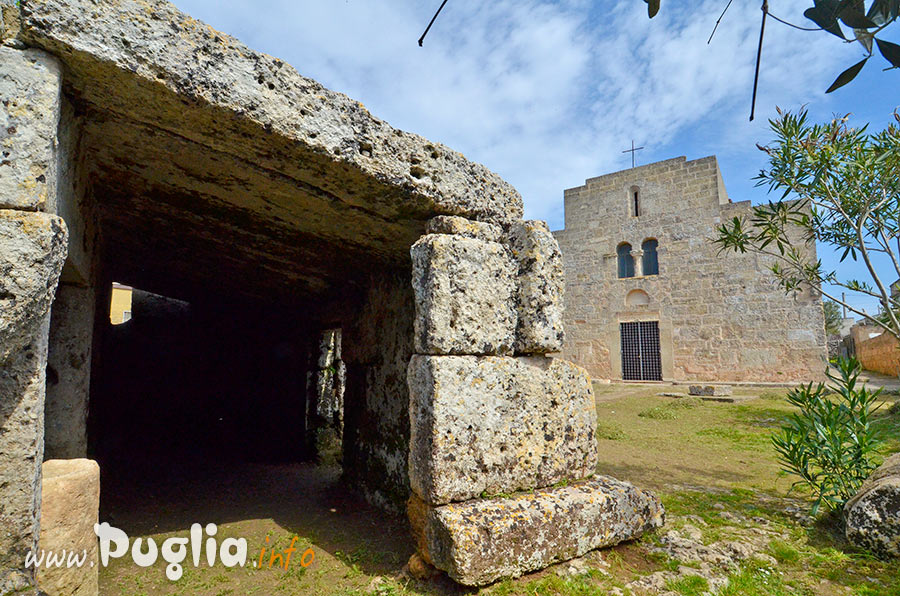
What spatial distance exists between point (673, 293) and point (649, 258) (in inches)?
57.4

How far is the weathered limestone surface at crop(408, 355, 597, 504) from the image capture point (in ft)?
8.63

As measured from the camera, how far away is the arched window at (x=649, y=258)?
16.6 meters

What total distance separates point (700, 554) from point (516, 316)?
178 centimetres

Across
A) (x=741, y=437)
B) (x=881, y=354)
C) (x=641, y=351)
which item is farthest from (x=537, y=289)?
(x=881, y=354)

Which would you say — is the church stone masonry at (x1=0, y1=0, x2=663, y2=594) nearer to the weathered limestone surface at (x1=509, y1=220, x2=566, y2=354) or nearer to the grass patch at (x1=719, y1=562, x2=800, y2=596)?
the weathered limestone surface at (x1=509, y1=220, x2=566, y2=354)

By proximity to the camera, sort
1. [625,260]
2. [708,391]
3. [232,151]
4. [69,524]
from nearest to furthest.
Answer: [69,524] < [232,151] < [708,391] < [625,260]

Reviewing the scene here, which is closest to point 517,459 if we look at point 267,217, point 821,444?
point 267,217

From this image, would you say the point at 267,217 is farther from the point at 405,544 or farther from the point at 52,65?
the point at 405,544

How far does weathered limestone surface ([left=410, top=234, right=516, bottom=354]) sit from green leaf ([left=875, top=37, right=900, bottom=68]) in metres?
1.97

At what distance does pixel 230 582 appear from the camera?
2965 millimetres

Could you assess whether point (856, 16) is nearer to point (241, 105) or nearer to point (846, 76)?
point (846, 76)

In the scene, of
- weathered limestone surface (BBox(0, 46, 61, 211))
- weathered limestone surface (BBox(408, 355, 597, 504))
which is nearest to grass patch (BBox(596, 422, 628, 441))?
weathered limestone surface (BBox(408, 355, 597, 504))

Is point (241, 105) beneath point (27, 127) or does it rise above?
above

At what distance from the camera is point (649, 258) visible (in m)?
16.7
